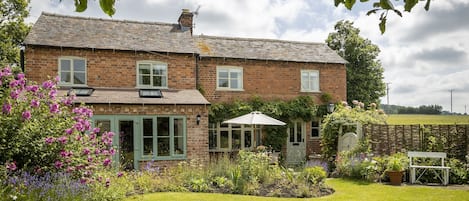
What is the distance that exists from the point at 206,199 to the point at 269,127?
974 cm

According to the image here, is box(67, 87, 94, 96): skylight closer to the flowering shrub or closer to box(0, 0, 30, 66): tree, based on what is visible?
the flowering shrub

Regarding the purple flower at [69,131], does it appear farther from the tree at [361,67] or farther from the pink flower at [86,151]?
the tree at [361,67]

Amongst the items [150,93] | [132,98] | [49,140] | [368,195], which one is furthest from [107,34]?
[368,195]

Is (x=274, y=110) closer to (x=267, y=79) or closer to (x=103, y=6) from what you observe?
(x=267, y=79)

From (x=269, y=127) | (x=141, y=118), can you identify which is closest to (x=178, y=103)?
(x=141, y=118)

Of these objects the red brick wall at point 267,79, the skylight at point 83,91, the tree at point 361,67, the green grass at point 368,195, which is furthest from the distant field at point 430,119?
the skylight at point 83,91

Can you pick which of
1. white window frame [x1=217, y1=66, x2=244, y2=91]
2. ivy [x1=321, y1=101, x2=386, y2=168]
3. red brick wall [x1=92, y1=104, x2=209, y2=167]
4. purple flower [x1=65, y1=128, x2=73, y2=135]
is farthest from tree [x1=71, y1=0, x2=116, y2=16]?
white window frame [x1=217, y1=66, x2=244, y2=91]

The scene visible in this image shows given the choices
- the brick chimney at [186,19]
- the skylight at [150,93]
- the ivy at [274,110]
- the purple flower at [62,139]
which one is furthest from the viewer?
the brick chimney at [186,19]

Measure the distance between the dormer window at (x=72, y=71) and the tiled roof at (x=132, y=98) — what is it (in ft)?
2.28

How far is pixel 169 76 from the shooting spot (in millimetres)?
17406

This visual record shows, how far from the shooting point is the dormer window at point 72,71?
1602 centimetres

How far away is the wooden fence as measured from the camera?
13.1 metres

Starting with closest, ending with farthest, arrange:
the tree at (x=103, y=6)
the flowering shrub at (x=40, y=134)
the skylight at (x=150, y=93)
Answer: the tree at (x=103, y=6), the flowering shrub at (x=40, y=134), the skylight at (x=150, y=93)

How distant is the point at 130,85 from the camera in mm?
16859
